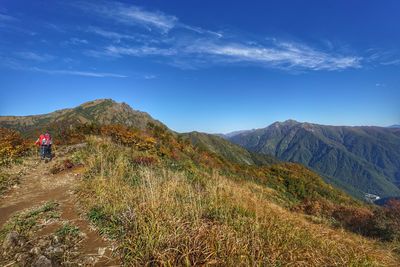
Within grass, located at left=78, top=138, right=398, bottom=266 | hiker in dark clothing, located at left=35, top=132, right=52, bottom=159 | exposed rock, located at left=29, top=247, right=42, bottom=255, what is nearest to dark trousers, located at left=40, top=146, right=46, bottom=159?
hiker in dark clothing, located at left=35, top=132, right=52, bottom=159

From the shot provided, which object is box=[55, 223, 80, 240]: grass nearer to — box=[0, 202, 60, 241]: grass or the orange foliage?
box=[0, 202, 60, 241]: grass

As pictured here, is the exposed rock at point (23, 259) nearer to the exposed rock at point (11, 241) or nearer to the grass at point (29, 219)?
the exposed rock at point (11, 241)

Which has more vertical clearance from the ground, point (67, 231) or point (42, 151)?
point (42, 151)

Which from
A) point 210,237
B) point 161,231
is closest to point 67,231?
point 161,231

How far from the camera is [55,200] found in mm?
9047

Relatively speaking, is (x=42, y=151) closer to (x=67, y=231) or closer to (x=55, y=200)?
(x=55, y=200)

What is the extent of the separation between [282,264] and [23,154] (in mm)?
18307

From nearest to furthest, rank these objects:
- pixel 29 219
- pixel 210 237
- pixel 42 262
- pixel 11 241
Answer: pixel 42 262 < pixel 210 237 < pixel 11 241 < pixel 29 219

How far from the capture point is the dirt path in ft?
17.6

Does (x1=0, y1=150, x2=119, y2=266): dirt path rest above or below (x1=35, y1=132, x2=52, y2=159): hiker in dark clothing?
below

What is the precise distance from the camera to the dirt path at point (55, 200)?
536cm

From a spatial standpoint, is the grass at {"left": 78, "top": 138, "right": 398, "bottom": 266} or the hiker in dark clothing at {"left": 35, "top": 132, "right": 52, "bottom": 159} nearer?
the grass at {"left": 78, "top": 138, "right": 398, "bottom": 266}

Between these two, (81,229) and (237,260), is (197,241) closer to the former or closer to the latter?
(237,260)

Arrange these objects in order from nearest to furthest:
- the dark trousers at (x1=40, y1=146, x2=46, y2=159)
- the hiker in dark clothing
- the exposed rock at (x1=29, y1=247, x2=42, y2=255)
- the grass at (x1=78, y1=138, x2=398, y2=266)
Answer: the grass at (x1=78, y1=138, x2=398, y2=266) → the exposed rock at (x1=29, y1=247, x2=42, y2=255) → the hiker in dark clothing → the dark trousers at (x1=40, y1=146, x2=46, y2=159)
